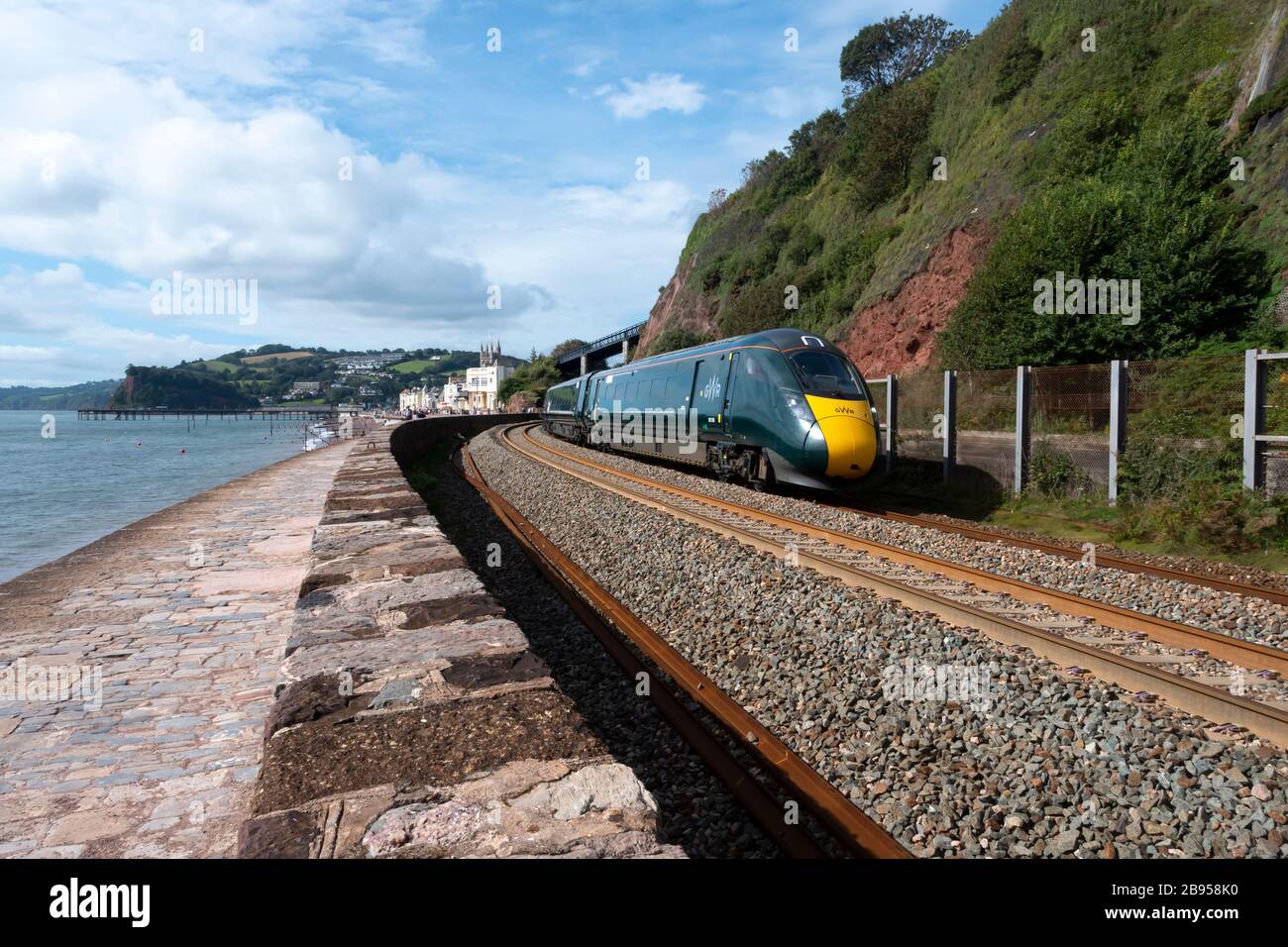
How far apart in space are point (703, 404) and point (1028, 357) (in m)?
8.28

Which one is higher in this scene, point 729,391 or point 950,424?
point 729,391

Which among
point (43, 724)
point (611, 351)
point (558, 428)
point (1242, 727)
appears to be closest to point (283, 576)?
point (43, 724)

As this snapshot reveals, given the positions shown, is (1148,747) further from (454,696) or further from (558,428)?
(558,428)

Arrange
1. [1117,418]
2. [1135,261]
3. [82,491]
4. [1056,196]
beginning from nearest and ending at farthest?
[1117,418]
[1135,261]
[1056,196]
[82,491]

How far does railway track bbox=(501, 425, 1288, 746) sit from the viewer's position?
173 inches

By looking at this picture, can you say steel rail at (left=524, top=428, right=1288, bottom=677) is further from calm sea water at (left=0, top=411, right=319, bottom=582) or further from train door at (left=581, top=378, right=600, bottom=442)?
train door at (left=581, top=378, right=600, bottom=442)

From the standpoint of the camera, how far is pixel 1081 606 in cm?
641

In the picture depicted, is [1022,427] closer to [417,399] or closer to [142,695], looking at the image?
[142,695]

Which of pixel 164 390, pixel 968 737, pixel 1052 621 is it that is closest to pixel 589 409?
pixel 1052 621

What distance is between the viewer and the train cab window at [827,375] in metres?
12.7

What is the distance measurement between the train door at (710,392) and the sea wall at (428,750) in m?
11.1

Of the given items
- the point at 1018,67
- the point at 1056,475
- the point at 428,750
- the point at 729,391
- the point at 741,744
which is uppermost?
the point at 1018,67

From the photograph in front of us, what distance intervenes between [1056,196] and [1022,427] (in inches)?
439

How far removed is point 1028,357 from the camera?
741 inches
